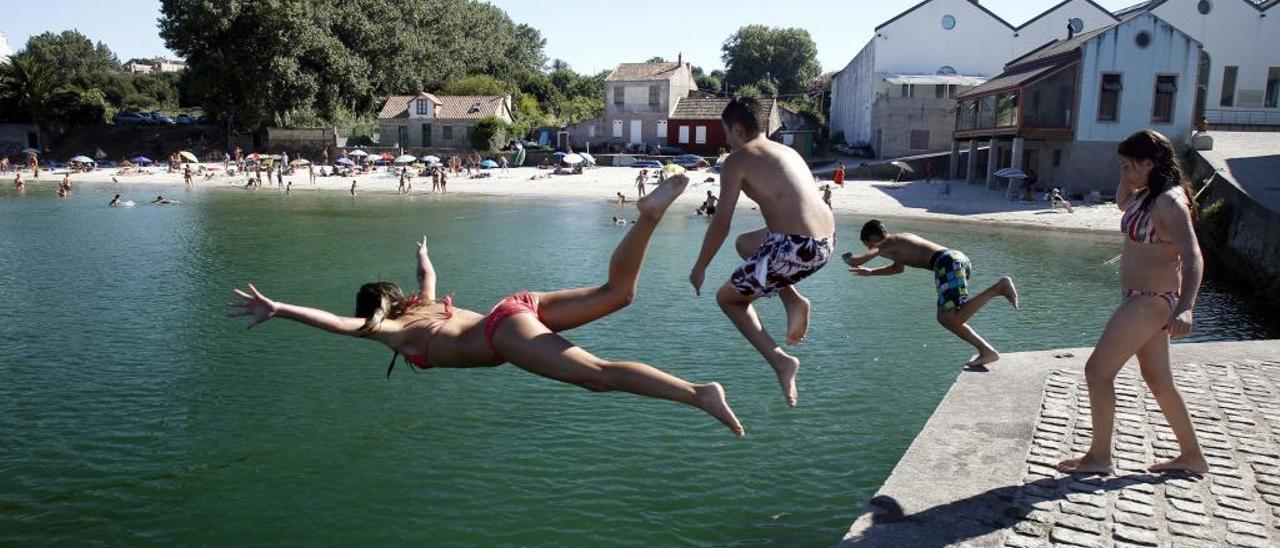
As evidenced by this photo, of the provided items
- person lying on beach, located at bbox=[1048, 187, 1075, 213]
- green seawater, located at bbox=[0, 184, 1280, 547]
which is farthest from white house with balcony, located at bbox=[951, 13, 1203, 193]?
green seawater, located at bbox=[0, 184, 1280, 547]

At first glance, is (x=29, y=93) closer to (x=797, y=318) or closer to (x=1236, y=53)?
(x=1236, y=53)

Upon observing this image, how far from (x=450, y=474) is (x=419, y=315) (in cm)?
408

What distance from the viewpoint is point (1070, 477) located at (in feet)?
22.9

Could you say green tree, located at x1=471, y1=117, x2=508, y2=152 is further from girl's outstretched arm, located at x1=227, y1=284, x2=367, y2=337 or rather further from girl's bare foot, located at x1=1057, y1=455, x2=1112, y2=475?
girl's bare foot, located at x1=1057, y1=455, x2=1112, y2=475

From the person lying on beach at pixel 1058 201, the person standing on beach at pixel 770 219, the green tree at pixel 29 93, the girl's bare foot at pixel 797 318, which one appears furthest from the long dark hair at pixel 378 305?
the green tree at pixel 29 93

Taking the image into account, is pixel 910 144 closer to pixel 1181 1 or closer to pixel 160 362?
pixel 1181 1

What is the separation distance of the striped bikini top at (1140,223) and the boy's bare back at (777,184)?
207 centimetres

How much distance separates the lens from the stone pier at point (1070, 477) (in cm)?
608

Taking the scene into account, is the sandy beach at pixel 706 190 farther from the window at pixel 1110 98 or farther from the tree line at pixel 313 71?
the tree line at pixel 313 71

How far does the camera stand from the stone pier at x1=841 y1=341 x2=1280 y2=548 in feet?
19.9

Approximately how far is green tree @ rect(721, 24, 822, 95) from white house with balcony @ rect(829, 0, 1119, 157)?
48.8m

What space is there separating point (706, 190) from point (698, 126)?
1941 cm

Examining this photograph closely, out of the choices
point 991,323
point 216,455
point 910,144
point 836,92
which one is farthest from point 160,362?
point 836,92

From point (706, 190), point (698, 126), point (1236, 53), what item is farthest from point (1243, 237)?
point (698, 126)
